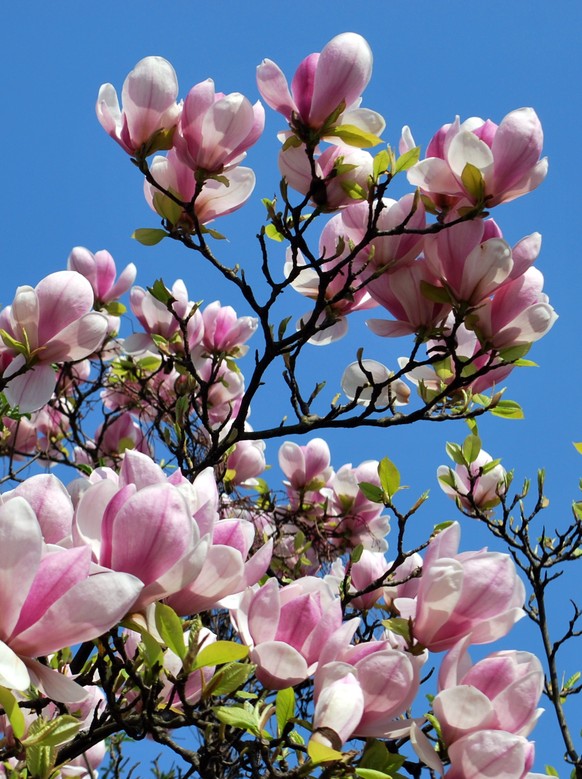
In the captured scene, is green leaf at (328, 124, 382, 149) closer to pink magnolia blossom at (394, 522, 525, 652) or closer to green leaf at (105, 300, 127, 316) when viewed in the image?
pink magnolia blossom at (394, 522, 525, 652)

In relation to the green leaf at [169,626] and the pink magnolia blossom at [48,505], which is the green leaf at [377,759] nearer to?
the green leaf at [169,626]

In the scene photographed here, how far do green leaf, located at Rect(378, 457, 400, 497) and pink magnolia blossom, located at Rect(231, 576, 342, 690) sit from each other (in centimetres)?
75

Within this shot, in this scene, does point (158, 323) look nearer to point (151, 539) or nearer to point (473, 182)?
point (473, 182)

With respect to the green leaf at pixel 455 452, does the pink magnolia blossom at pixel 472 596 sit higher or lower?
lower

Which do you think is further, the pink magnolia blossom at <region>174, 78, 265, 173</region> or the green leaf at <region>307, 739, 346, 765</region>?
the pink magnolia blossom at <region>174, 78, 265, 173</region>

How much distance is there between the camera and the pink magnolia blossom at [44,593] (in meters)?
0.75

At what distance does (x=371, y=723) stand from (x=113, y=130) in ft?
4.30

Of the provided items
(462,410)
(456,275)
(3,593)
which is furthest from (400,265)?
(3,593)

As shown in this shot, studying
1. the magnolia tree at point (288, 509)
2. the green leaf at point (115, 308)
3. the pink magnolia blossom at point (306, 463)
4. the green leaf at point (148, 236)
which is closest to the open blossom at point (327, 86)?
the magnolia tree at point (288, 509)

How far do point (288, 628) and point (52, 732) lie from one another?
12.4 inches

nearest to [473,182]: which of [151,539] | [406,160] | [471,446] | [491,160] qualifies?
[491,160]

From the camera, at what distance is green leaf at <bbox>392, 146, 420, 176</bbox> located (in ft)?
5.42

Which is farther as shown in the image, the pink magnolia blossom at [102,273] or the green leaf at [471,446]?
the pink magnolia blossom at [102,273]

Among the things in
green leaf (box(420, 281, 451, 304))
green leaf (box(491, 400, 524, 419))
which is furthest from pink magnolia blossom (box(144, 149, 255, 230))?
green leaf (box(491, 400, 524, 419))
